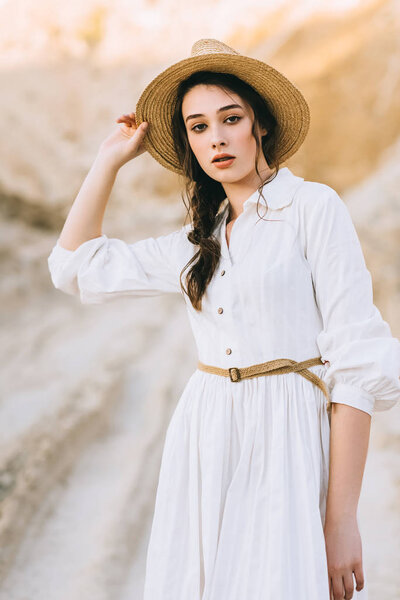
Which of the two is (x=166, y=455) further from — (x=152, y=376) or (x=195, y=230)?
(x=152, y=376)

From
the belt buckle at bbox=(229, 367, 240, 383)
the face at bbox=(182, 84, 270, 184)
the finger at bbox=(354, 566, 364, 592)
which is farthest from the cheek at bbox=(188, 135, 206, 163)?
the finger at bbox=(354, 566, 364, 592)

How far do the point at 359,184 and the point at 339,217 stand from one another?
30.4 ft

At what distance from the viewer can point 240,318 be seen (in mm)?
1264

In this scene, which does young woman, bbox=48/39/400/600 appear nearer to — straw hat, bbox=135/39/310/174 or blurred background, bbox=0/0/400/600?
straw hat, bbox=135/39/310/174

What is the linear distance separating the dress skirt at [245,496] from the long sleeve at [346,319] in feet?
0.31

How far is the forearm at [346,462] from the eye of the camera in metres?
1.15

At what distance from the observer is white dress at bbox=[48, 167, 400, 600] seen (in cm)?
115

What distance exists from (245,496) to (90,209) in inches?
28.4

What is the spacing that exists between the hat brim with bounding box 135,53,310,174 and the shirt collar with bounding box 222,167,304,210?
0.15 metres

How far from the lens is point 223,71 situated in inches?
53.7

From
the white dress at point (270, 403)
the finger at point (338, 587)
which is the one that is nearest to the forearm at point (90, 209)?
the white dress at point (270, 403)

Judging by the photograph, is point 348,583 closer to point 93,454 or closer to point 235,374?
point 235,374

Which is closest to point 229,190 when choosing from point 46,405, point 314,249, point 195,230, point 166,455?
point 195,230

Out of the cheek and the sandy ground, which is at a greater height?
the cheek
